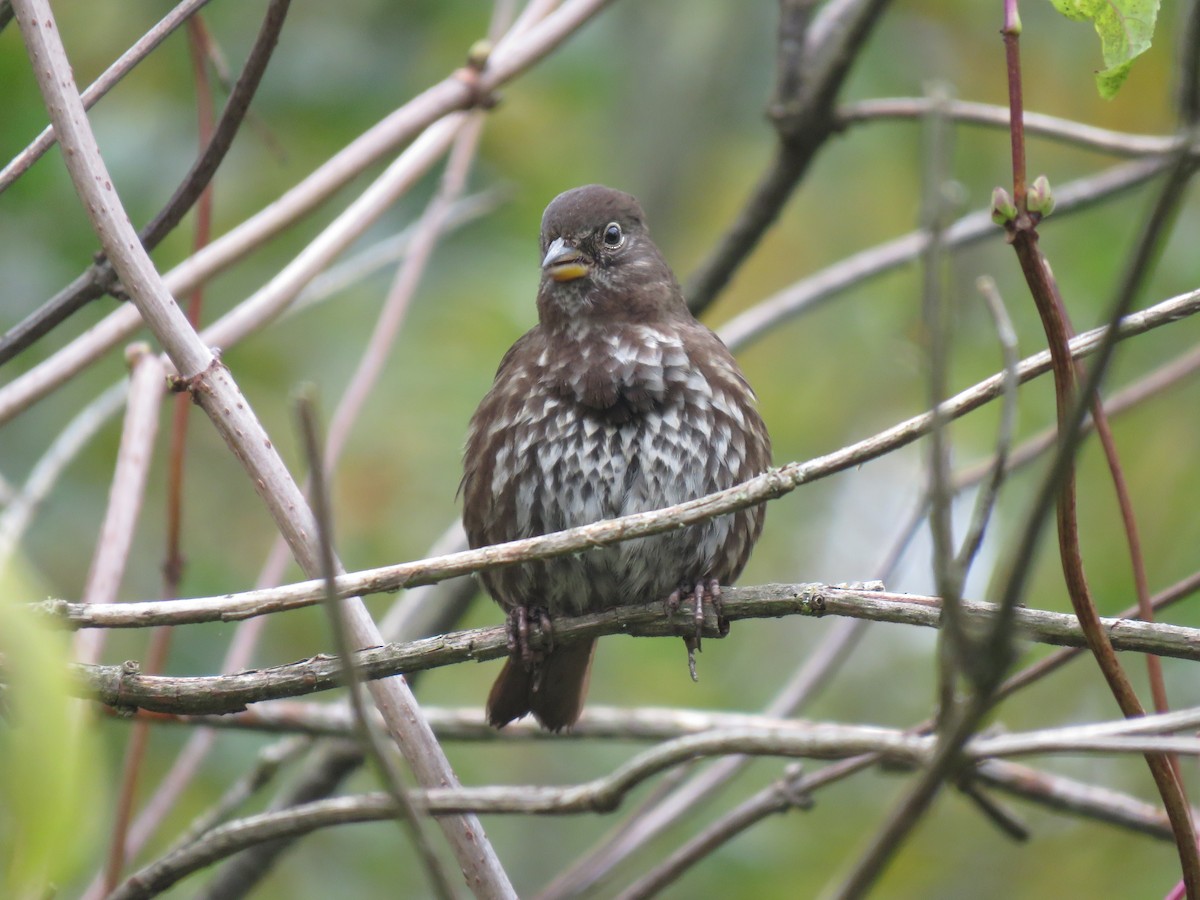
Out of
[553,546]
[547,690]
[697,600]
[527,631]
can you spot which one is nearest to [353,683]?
[553,546]

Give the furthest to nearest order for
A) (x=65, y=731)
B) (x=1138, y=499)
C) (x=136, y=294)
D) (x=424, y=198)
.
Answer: (x=1138, y=499) < (x=424, y=198) < (x=136, y=294) < (x=65, y=731)

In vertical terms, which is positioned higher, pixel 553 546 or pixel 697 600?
pixel 697 600

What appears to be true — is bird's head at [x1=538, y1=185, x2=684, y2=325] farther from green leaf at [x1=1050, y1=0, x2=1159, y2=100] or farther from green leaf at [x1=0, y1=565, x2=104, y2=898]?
green leaf at [x1=0, y1=565, x2=104, y2=898]

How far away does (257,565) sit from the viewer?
221 inches

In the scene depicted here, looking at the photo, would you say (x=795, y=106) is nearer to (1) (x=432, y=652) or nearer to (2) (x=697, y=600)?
(2) (x=697, y=600)

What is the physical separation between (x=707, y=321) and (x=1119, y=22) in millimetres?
5419

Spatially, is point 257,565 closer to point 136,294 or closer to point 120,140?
point 120,140

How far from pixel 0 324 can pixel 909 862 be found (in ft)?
13.8

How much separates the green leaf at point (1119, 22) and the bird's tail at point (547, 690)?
78.6 inches

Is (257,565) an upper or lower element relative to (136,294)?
upper

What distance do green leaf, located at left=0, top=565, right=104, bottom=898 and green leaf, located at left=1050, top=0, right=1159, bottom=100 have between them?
1593 millimetres

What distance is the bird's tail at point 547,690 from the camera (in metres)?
3.47

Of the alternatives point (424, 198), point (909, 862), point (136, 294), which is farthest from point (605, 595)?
point (909, 862)

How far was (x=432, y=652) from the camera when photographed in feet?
7.04
